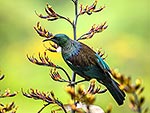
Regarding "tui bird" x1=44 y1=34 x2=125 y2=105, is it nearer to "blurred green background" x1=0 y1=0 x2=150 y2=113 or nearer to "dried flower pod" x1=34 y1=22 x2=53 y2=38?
"dried flower pod" x1=34 y1=22 x2=53 y2=38

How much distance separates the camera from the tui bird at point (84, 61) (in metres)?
0.68

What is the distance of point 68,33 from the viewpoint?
2865 mm

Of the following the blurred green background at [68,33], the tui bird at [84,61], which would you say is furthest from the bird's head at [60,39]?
the blurred green background at [68,33]

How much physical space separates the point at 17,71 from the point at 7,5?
53cm

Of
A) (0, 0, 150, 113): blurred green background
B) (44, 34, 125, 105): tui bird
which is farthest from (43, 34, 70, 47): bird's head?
(0, 0, 150, 113): blurred green background

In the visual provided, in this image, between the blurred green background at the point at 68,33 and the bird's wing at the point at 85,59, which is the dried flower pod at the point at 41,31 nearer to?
the bird's wing at the point at 85,59

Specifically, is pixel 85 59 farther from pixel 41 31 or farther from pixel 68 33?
pixel 68 33

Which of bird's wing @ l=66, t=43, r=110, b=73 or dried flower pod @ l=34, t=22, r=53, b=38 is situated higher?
dried flower pod @ l=34, t=22, r=53, b=38

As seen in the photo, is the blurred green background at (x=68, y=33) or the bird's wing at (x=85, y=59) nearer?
the bird's wing at (x=85, y=59)

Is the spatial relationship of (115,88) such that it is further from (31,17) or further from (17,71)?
(31,17)

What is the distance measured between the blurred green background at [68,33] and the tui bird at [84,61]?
6.84ft

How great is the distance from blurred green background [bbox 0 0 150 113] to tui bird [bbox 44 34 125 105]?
2.08 metres

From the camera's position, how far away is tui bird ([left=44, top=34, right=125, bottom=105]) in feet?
2.23

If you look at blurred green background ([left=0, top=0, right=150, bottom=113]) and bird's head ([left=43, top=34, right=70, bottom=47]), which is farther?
blurred green background ([left=0, top=0, right=150, bottom=113])
